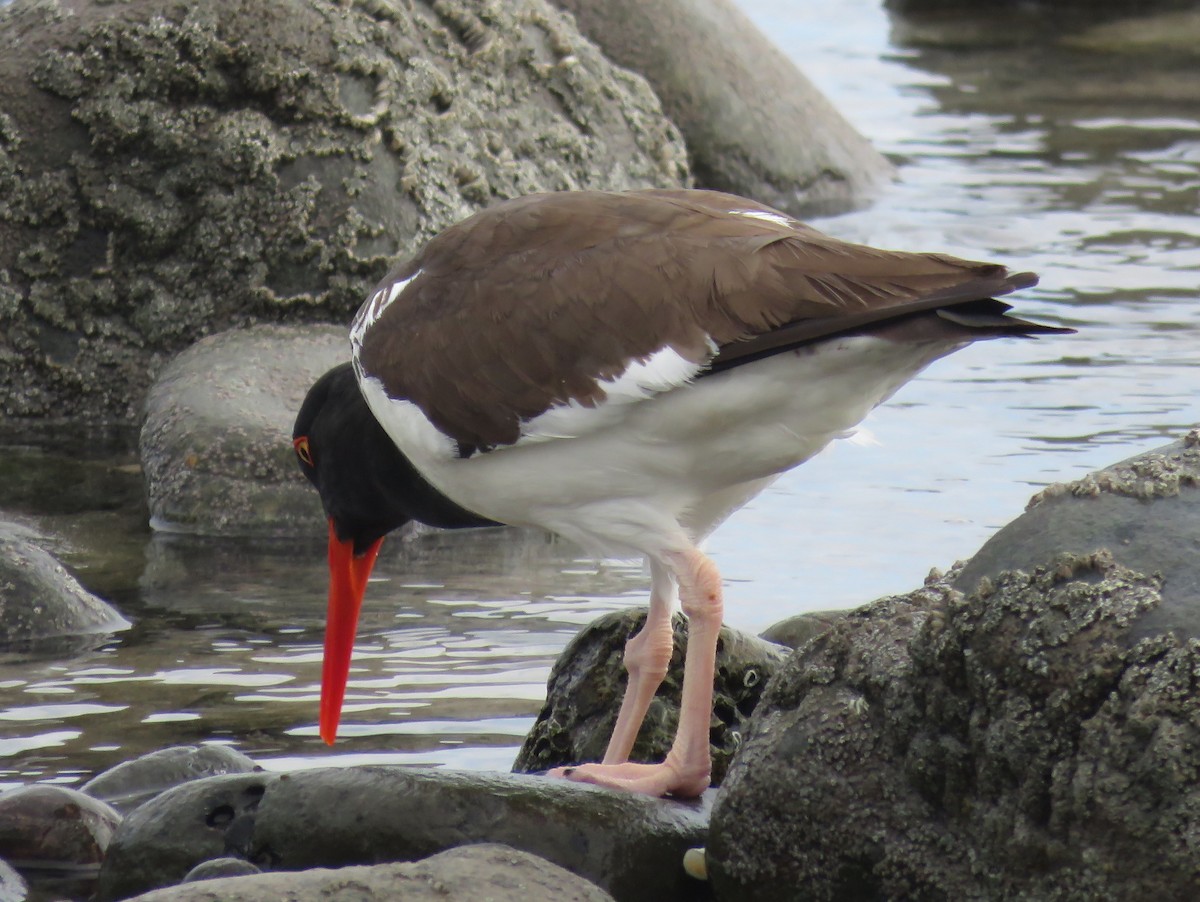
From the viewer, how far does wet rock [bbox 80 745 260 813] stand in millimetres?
4434

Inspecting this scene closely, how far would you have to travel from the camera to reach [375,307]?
450 centimetres

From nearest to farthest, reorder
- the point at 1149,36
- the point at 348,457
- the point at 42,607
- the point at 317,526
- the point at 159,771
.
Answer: the point at 159,771, the point at 348,457, the point at 42,607, the point at 317,526, the point at 1149,36

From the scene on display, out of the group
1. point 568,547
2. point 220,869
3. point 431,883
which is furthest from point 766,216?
point 568,547

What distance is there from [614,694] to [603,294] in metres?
1.09

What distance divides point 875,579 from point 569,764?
1842 mm

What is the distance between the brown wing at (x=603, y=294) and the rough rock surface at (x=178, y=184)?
3522 mm

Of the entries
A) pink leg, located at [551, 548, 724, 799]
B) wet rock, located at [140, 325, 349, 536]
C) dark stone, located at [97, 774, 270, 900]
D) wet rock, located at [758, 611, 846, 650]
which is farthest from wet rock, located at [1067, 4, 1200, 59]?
dark stone, located at [97, 774, 270, 900]

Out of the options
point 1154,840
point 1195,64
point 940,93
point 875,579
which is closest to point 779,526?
point 875,579

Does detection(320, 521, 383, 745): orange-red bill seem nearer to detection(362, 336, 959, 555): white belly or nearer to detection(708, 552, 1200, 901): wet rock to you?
detection(362, 336, 959, 555): white belly

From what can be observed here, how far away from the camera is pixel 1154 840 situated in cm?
307

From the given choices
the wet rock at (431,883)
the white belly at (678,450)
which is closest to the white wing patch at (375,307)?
the white belly at (678,450)

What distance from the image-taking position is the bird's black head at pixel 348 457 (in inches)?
189

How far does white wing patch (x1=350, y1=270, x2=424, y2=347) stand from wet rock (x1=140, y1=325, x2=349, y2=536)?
2.41 m

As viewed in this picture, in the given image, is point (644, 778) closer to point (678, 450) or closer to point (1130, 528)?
point (678, 450)
